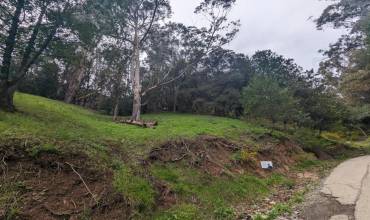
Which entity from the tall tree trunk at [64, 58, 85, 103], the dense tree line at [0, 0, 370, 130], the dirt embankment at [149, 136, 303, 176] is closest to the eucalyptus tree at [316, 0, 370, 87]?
the dense tree line at [0, 0, 370, 130]

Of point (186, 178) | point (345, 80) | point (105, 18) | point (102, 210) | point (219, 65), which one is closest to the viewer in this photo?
point (102, 210)

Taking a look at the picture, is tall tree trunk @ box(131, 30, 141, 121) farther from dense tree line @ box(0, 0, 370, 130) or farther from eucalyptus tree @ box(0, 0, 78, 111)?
eucalyptus tree @ box(0, 0, 78, 111)

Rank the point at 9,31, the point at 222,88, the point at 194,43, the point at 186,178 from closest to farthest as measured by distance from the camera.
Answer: the point at 186,178 < the point at 9,31 < the point at 194,43 < the point at 222,88

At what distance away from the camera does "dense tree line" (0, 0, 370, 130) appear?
10.4 m

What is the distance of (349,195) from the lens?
7.15 m

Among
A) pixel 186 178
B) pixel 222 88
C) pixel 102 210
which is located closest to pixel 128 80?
pixel 222 88

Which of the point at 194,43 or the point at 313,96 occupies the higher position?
the point at 194,43

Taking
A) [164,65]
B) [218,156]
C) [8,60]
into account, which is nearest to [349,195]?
[218,156]

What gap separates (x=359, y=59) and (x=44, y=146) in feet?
54.5

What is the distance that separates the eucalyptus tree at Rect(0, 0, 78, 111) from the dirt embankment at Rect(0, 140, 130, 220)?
554cm

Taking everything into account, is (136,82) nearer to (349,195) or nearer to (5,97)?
(5,97)

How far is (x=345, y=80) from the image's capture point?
1670 centimetres

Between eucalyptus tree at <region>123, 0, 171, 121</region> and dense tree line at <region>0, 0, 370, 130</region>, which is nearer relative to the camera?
dense tree line at <region>0, 0, 370, 130</region>

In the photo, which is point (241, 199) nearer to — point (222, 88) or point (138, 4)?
point (138, 4)
